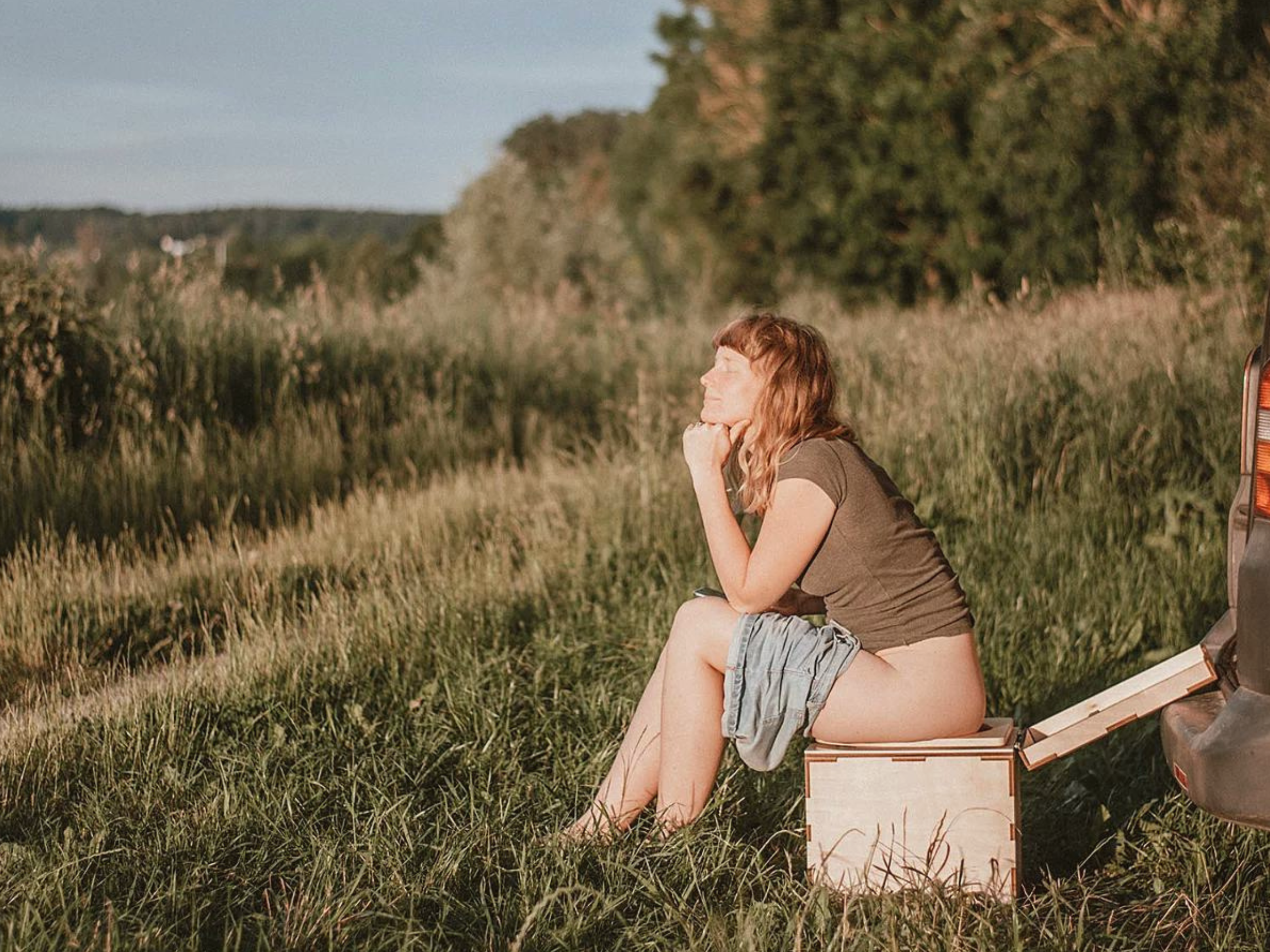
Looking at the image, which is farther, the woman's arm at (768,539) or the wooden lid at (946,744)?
the woman's arm at (768,539)

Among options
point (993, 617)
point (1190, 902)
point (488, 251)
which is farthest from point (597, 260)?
point (1190, 902)

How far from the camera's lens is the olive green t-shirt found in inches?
119

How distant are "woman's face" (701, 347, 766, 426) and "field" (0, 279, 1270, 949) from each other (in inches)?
39.8

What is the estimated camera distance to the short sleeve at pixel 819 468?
9.93 ft

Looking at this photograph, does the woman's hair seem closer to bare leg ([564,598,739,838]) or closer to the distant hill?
bare leg ([564,598,739,838])

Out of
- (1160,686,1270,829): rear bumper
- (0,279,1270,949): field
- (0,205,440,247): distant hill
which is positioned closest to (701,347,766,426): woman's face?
(0,279,1270,949): field

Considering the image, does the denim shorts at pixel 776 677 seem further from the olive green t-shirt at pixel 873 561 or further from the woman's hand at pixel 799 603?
the woman's hand at pixel 799 603

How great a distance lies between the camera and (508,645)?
4605 mm

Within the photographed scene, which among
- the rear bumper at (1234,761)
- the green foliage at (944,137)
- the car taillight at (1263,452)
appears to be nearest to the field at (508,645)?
the rear bumper at (1234,761)

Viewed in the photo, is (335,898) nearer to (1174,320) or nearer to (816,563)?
(816,563)

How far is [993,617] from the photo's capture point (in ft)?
15.7

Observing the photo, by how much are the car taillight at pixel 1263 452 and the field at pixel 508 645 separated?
99cm

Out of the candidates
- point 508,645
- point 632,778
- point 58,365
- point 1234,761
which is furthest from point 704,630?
point 58,365

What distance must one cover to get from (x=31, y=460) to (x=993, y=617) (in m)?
5.00
